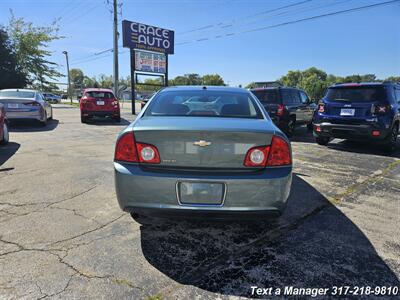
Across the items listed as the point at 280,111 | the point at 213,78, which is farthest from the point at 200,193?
the point at 213,78

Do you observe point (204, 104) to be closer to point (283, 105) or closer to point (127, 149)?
point (127, 149)

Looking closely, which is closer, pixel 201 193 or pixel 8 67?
pixel 201 193

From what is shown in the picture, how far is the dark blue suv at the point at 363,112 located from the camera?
23.9ft

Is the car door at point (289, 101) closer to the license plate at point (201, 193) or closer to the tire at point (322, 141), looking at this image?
the tire at point (322, 141)

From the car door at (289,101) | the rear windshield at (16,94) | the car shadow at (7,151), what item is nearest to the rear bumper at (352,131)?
the car door at (289,101)

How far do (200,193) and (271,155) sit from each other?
719 millimetres

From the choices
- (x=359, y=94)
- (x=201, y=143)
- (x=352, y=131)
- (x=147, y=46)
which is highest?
(x=147, y=46)

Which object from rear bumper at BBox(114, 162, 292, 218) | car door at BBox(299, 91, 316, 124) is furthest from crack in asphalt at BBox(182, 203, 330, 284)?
car door at BBox(299, 91, 316, 124)

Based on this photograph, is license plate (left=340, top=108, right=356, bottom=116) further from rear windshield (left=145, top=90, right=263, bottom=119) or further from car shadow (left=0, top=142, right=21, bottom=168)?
car shadow (left=0, top=142, right=21, bottom=168)

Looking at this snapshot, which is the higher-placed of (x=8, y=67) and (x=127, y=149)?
(x=8, y=67)

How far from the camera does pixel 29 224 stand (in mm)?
3299

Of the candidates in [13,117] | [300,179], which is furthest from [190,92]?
[13,117]

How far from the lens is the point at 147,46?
19516mm

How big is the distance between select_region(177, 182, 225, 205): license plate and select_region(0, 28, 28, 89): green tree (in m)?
33.1
